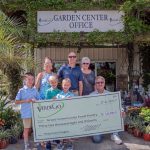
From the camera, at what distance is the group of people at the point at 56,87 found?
737 centimetres

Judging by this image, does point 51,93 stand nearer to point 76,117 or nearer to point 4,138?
point 76,117

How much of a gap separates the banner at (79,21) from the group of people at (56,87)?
421cm

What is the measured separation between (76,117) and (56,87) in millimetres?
747

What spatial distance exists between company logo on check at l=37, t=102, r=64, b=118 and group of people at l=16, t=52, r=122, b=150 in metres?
0.15

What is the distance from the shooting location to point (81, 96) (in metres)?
7.57

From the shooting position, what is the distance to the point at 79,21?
11961 millimetres

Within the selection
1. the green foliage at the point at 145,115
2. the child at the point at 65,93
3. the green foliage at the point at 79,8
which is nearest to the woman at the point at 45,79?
the child at the point at 65,93

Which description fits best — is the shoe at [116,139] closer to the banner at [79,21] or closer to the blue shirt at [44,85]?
the blue shirt at [44,85]

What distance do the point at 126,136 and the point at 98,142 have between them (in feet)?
3.01

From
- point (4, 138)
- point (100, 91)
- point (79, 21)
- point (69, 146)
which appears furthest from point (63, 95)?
point (79, 21)

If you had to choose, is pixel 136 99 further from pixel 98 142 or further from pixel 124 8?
pixel 98 142

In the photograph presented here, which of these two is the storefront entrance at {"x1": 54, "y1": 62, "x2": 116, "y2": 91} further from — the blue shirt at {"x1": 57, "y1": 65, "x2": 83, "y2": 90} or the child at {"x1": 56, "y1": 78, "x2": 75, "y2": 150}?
the child at {"x1": 56, "y1": 78, "x2": 75, "y2": 150}

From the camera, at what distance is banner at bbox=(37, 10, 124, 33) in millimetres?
11867

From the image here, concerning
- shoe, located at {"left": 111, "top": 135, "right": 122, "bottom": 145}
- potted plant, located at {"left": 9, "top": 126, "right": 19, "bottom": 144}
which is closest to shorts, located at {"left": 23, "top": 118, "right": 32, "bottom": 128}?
potted plant, located at {"left": 9, "top": 126, "right": 19, "bottom": 144}
